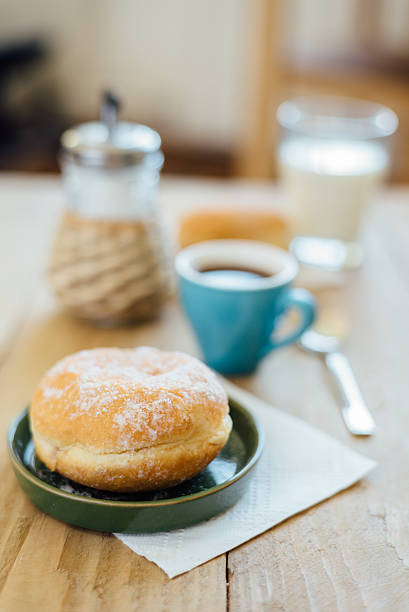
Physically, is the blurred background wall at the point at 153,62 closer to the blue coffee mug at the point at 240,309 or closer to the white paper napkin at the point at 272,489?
the blue coffee mug at the point at 240,309

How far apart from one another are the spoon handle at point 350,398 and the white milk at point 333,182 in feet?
1.29


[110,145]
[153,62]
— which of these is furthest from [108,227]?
[153,62]

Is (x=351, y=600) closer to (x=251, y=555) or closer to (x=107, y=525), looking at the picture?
(x=251, y=555)

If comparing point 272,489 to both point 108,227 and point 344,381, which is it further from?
point 108,227

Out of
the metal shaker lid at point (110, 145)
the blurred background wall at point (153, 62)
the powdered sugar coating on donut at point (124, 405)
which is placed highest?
the metal shaker lid at point (110, 145)

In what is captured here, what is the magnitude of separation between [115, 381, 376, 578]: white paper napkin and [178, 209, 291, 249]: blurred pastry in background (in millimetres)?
392

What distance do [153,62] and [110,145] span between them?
2.79 meters

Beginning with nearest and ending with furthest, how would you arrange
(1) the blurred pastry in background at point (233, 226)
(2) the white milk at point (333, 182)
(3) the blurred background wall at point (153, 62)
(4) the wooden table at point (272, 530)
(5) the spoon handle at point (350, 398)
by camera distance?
(4) the wooden table at point (272, 530) → (5) the spoon handle at point (350, 398) → (1) the blurred pastry in background at point (233, 226) → (2) the white milk at point (333, 182) → (3) the blurred background wall at point (153, 62)

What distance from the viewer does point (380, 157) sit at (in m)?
1.22

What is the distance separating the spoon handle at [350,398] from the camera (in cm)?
73

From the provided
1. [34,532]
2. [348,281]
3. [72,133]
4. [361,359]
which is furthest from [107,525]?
[348,281]

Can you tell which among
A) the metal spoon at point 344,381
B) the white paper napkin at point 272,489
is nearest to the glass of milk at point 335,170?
the metal spoon at point 344,381

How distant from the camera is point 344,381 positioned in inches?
32.4

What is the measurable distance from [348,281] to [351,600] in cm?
69
